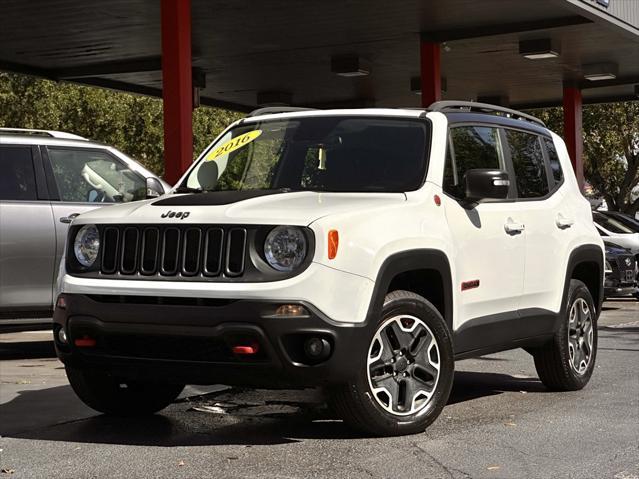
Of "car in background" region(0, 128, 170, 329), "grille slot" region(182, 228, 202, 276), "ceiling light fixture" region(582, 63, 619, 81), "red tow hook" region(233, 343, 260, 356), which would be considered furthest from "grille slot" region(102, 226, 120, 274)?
"ceiling light fixture" region(582, 63, 619, 81)

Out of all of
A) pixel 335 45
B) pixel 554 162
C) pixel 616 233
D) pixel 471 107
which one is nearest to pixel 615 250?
pixel 616 233

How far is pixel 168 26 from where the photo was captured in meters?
14.7

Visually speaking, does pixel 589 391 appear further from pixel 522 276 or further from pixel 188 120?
pixel 188 120

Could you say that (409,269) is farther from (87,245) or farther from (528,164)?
(528,164)

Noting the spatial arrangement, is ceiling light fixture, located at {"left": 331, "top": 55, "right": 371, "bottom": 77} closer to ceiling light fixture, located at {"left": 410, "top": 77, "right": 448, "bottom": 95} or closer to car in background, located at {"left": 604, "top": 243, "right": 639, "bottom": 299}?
ceiling light fixture, located at {"left": 410, "top": 77, "right": 448, "bottom": 95}

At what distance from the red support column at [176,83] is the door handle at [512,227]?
25.3 ft

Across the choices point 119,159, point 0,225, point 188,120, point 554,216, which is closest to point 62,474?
point 554,216

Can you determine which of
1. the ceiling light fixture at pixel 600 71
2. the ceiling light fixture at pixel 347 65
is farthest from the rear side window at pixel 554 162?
the ceiling light fixture at pixel 600 71

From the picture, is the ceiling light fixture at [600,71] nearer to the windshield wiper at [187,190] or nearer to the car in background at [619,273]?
the car in background at [619,273]

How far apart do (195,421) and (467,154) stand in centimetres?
236

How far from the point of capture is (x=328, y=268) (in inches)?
233

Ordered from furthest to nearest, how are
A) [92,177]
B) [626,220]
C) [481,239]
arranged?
1. [626,220]
2. [92,177]
3. [481,239]

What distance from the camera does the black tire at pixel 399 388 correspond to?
6.11 m

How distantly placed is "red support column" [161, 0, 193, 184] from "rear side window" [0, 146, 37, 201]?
4309 millimetres
